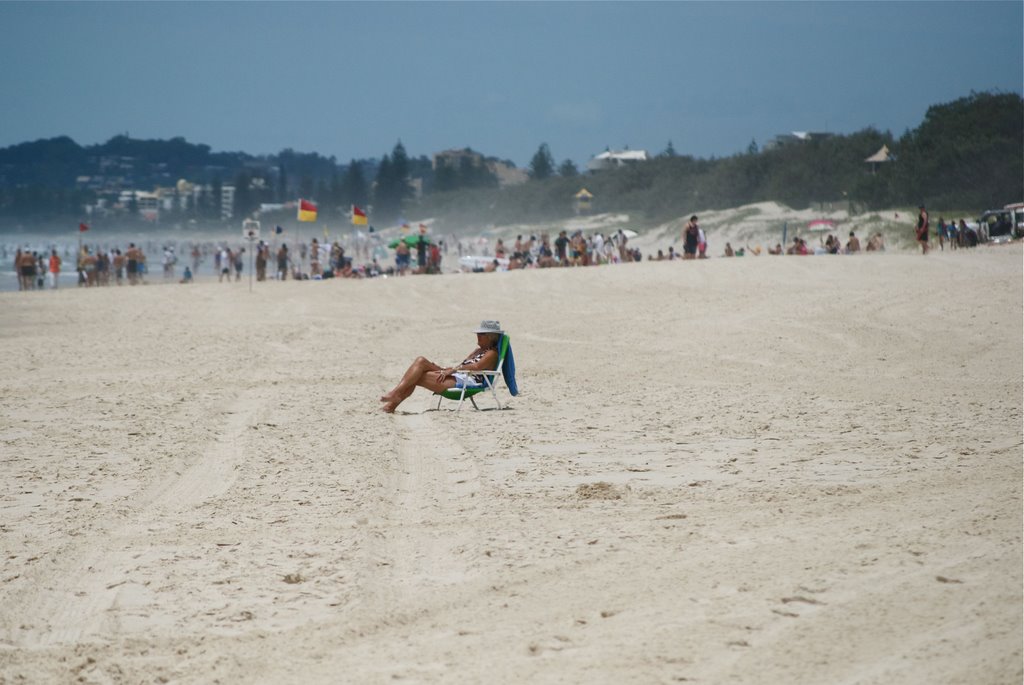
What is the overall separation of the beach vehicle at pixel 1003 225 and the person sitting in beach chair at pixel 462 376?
23430mm

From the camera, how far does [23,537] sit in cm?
663

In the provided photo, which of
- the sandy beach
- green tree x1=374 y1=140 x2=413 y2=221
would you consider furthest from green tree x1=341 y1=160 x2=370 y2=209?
the sandy beach

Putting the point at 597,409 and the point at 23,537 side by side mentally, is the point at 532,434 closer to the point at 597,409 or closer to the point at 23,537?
the point at 597,409

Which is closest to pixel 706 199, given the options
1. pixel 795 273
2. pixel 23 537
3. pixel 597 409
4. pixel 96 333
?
pixel 795 273

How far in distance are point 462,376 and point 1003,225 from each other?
25783mm

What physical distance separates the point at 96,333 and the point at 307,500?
520 inches

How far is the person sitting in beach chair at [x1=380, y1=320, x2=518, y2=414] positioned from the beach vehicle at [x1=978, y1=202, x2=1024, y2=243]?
23430mm

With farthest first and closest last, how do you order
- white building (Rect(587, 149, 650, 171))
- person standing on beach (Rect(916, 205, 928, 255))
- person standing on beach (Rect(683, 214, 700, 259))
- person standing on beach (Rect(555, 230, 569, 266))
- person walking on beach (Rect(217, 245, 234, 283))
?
1. white building (Rect(587, 149, 650, 171))
2. person walking on beach (Rect(217, 245, 234, 283))
3. person standing on beach (Rect(555, 230, 569, 266))
4. person standing on beach (Rect(683, 214, 700, 259))
5. person standing on beach (Rect(916, 205, 928, 255))

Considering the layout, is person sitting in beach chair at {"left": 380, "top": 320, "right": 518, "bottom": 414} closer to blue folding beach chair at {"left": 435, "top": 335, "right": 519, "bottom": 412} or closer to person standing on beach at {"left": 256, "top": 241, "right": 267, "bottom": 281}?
blue folding beach chair at {"left": 435, "top": 335, "right": 519, "bottom": 412}

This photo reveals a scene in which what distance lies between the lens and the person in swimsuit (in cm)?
1133

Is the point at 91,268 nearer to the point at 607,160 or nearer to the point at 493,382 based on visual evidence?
the point at 493,382

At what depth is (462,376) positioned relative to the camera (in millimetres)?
11500

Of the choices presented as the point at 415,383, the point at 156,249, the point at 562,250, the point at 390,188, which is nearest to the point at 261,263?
the point at 562,250

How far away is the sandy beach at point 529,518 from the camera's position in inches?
181
